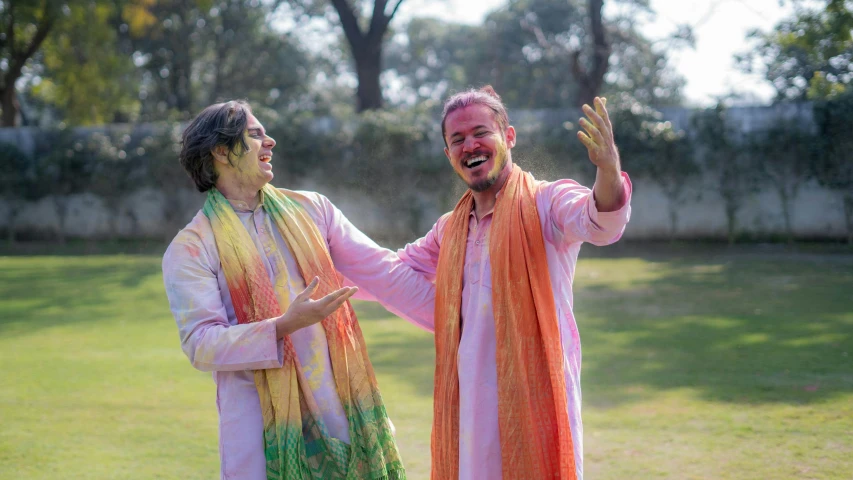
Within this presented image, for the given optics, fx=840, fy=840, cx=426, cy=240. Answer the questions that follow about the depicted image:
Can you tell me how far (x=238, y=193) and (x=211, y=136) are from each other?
241 millimetres

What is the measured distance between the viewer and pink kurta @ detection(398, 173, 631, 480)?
301cm

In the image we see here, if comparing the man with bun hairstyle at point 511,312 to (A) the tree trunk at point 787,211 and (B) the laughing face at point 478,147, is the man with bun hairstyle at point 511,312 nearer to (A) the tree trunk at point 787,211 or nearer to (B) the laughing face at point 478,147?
(B) the laughing face at point 478,147

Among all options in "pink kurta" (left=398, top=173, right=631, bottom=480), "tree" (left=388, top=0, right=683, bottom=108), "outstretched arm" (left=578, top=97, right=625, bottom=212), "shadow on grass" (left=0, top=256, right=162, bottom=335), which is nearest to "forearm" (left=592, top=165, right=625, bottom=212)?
"outstretched arm" (left=578, top=97, right=625, bottom=212)

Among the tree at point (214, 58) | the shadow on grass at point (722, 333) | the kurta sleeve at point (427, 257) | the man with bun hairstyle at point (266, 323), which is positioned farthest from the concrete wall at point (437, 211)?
the man with bun hairstyle at point (266, 323)

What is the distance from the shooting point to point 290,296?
3.11 metres

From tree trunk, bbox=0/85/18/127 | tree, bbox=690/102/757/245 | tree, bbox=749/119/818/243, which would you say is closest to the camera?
tree, bbox=749/119/818/243

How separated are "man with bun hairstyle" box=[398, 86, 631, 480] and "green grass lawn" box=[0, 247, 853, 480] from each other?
1985 mm

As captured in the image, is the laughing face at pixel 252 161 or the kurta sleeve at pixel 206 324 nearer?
the kurta sleeve at pixel 206 324

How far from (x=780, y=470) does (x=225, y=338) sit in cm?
338

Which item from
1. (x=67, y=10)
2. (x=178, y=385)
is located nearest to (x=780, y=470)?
(x=178, y=385)

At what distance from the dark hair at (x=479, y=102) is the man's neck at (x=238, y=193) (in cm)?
79

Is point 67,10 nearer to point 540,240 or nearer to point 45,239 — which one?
point 45,239

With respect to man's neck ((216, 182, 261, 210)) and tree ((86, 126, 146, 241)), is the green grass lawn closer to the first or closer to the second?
man's neck ((216, 182, 261, 210))

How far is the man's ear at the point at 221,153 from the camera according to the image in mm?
3164
